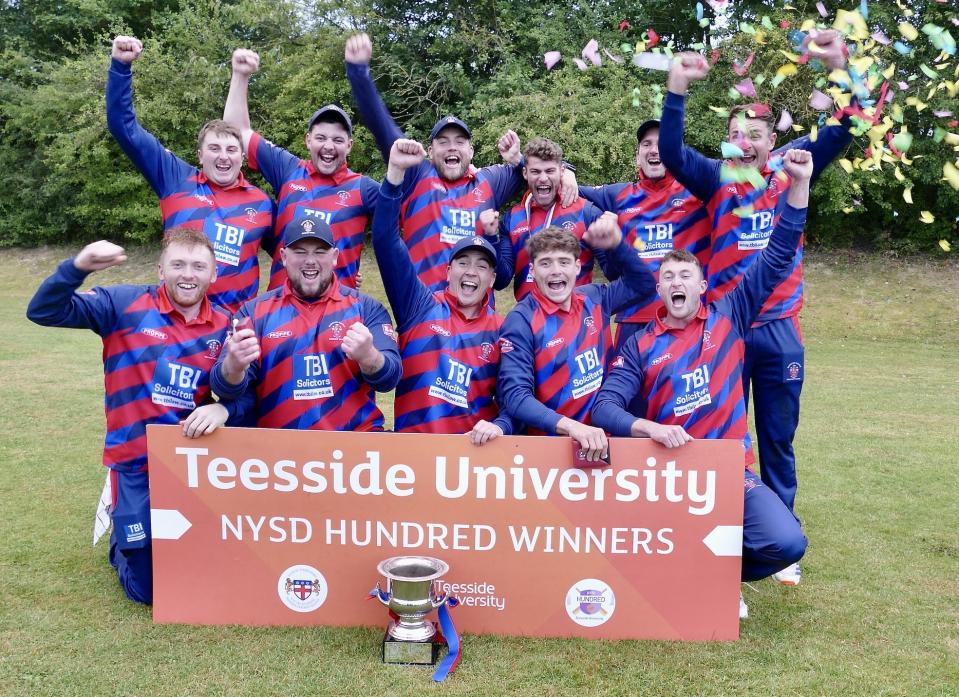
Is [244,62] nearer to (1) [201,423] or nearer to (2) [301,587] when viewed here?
(1) [201,423]

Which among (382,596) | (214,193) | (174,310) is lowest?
(382,596)

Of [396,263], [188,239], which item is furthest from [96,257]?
[396,263]

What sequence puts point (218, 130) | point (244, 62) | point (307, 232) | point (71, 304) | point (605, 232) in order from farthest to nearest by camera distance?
point (244, 62)
point (218, 130)
point (605, 232)
point (307, 232)
point (71, 304)

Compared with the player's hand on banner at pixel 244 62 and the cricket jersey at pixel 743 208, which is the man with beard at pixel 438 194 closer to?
the player's hand on banner at pixel 244 62

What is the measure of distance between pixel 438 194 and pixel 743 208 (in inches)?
77.0

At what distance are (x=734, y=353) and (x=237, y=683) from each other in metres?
2.94

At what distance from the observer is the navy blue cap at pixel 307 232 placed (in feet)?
14.6

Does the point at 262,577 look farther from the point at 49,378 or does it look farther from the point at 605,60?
the point at 605,60

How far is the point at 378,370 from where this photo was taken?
4.27 metres

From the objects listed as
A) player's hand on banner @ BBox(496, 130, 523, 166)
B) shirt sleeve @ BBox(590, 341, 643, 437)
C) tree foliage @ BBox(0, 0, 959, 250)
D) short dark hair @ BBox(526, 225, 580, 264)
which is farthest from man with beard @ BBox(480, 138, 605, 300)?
tree foliage @ BBox(0, 0, 959, 250)

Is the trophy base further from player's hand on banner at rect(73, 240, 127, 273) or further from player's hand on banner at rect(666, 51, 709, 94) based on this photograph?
player's hand on banner at rect(666, 51, 709, 94)

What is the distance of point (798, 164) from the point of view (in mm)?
4363

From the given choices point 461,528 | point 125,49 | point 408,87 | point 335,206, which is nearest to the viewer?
point 461,528

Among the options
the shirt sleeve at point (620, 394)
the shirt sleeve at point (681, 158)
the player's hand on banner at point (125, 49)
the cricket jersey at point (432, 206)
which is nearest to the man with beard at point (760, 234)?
the shirt sleeve at point (681, 158)
